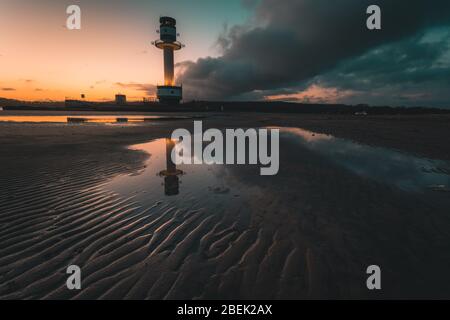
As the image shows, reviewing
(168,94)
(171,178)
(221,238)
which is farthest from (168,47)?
(221,238)

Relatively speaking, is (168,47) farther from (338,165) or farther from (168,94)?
(338,165)

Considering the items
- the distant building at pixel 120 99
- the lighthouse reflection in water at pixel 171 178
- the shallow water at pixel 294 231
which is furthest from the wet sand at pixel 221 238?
the distant building at pixel 120 99

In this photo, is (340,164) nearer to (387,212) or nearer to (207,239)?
(387,212)

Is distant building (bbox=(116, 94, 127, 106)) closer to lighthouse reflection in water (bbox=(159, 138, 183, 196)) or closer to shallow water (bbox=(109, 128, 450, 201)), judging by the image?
shallow water (bbox=(109, 128, 450, 201))

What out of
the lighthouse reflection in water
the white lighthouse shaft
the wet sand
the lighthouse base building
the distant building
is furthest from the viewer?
the distant building

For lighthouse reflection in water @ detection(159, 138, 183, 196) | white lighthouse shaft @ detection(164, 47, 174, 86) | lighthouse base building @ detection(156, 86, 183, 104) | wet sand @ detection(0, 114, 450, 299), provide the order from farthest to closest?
lighthouse base building @ detection(156, 86, 183, 104) < white lighthouse shaft @ detection(164, 47, 174, 86) < lighthouse reflection in water @ detection(159, 138, 183, 196) < wet sand @ detection(0, 114, 450, 299)

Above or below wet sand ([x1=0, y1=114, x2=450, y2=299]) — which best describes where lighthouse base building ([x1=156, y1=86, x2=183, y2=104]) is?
above

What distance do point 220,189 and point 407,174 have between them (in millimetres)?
7675

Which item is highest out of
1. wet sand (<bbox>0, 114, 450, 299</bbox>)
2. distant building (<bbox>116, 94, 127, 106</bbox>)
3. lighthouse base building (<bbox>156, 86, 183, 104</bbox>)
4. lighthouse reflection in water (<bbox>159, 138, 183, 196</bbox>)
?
distant building (<bbox>116, 94, 127, 106</bbox>)

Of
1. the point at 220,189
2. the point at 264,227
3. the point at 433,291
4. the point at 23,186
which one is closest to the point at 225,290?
the point at 264,227

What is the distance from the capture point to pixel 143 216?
17.6ft

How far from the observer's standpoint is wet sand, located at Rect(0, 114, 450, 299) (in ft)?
10.5

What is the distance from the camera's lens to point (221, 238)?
177 inches

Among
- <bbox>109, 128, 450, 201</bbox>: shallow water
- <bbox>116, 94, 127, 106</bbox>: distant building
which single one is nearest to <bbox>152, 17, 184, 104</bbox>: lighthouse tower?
<bbox>116, 94, 127, 106</bbox>: distant building
